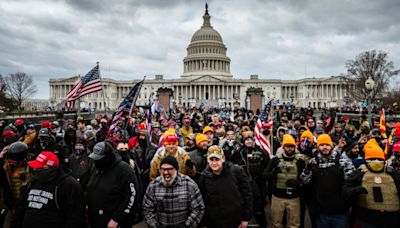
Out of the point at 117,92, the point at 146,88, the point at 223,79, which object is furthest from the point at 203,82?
the point at 117,92

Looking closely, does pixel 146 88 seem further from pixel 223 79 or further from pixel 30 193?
pixel 30 193

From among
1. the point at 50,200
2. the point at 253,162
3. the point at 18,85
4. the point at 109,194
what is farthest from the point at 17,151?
→ the point at 18,85

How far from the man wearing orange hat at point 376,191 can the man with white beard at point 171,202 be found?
7.09ft

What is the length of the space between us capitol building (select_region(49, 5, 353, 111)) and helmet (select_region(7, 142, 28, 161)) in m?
93.3

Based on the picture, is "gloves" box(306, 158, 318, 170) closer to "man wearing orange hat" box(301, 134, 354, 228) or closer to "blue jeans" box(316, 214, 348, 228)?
"man wearing orange hat" box(301, 134, 354, 228)

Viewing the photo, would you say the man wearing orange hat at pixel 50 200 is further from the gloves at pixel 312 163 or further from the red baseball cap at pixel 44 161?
the gloves at pixel 312 163

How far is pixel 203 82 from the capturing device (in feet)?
338

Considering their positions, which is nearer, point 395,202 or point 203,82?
point 395,202

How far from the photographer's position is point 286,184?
518 cm

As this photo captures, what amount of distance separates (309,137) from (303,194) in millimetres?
2214

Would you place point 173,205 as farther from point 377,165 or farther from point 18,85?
point 18,85

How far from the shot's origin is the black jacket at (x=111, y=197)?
13.5 ft

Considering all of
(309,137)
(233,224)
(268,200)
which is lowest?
(268,200)

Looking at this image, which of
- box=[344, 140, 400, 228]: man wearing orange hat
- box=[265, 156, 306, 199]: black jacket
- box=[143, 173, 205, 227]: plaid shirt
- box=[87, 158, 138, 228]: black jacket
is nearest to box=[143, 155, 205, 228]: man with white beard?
box=[143, 173, 205, 227]: plaid shirt
